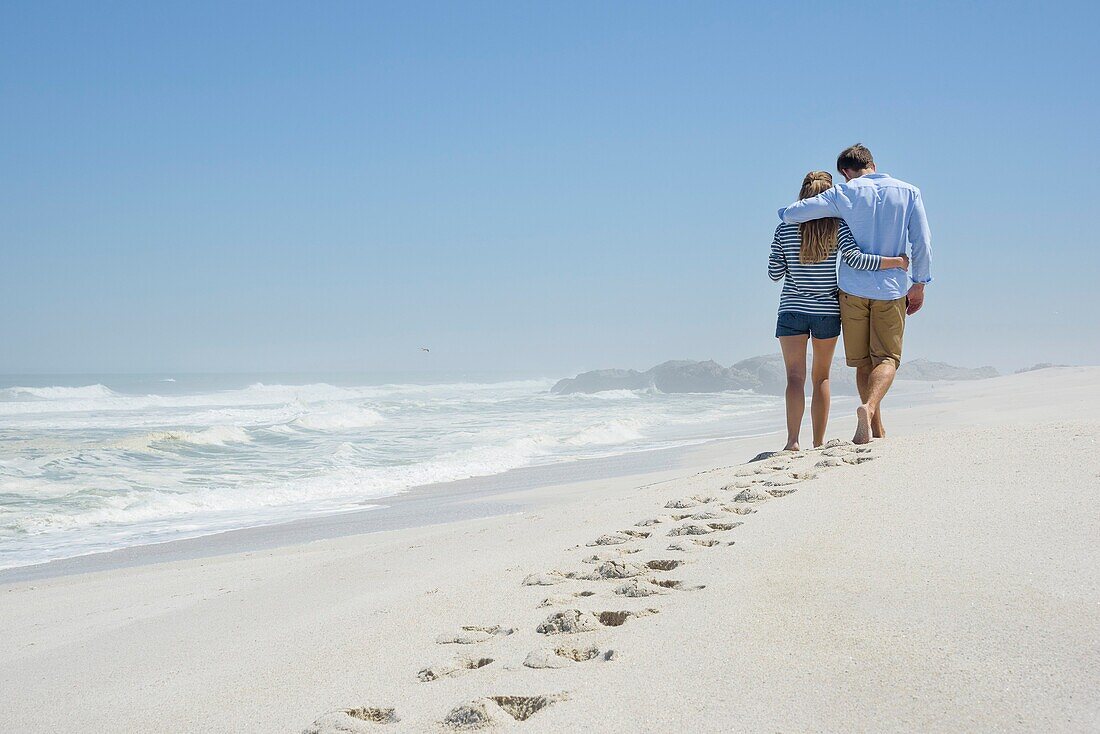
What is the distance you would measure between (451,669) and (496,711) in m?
0.37

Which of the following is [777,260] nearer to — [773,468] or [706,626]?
A: [773,468]

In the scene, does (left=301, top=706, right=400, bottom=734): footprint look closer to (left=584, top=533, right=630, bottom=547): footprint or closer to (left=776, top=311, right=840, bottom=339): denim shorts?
(left=584, top=533, right=630, bottom=547): footprint

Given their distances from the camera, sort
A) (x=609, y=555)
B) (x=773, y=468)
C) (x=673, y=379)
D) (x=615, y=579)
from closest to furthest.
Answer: (x=615, y=579)
(x=609, y=555)
(x=773, y=468)
(x=673, y=379)

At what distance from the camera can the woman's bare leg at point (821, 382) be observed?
4953mm

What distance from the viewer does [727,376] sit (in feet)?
125

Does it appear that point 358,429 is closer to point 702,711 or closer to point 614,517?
point 614,517

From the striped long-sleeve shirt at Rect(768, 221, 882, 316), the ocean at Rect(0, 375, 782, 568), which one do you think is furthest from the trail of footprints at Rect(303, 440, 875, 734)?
the ocean at Rect(0, 375, 782, 568)

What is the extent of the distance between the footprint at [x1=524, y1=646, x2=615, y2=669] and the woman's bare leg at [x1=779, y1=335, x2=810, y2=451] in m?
3.12

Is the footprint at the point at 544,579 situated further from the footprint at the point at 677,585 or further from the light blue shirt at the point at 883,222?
the light blue shirt at the point at 883,222

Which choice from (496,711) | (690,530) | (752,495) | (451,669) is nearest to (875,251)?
(752,495)

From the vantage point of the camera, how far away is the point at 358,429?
17.9 metres

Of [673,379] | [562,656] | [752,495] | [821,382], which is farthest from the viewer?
[673,379]

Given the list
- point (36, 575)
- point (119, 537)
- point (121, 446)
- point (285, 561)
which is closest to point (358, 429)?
point (121, 446)

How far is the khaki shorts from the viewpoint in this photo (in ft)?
15.1
